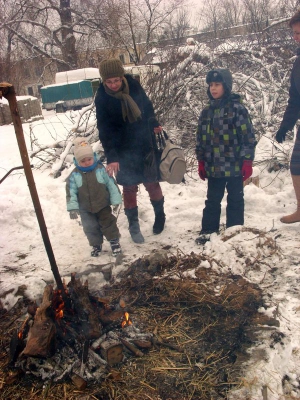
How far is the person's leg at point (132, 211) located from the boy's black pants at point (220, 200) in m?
0.79

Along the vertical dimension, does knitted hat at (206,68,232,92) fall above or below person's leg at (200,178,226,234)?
above

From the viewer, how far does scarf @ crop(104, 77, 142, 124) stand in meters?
3.77

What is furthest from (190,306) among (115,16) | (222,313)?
(115,16)

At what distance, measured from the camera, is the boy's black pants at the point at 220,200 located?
3976 mm

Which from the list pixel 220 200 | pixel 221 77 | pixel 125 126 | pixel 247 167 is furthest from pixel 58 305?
pixel 221 77

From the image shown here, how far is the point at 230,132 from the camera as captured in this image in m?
3.76

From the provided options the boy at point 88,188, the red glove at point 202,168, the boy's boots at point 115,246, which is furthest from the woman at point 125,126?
the red glove at point 202,168

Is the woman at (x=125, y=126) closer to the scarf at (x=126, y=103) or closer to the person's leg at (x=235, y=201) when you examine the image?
the scarf at (x=126, y=103)

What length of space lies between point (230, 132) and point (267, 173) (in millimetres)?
2602

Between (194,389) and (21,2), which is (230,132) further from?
(21,2)

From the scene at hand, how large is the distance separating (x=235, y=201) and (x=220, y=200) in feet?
0.56

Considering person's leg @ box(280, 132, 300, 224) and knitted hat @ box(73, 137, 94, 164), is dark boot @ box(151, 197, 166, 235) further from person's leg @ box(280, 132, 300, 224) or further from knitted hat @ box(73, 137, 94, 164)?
person's leg @ box(280, 132, 300, 224)

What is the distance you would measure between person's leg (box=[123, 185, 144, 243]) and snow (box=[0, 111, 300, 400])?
10 centimetres

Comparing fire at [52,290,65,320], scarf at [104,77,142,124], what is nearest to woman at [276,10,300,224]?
scarf at [104,77,142,124]
